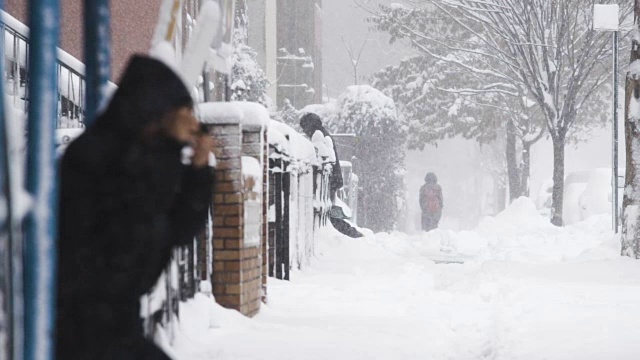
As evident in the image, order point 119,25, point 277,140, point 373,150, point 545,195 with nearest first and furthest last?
point 277,140 → point 119,25 → point 373,150 → point 545,195

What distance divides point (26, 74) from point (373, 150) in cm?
2114

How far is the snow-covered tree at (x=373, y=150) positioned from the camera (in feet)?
105

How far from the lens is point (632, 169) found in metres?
15.0

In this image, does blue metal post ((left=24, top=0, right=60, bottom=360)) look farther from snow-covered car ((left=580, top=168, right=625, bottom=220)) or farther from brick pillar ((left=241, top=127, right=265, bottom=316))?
snow-covered car ((left=580, top=168, right=625, bottom=220))

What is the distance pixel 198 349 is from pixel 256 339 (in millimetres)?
602

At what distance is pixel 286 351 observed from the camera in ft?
20.4

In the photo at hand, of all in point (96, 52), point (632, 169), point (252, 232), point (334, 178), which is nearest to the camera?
point (96, 52)

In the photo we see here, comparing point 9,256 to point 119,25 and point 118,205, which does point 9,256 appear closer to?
point 118,205

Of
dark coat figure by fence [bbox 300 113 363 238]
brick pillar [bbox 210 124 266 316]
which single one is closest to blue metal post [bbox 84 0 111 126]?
brick pillar [bbox 210 124 266 316]

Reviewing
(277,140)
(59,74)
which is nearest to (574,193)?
(59,74)

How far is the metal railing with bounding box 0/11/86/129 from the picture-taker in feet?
34.9

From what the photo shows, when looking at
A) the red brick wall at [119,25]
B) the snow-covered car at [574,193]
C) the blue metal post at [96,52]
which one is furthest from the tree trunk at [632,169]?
the snow-covered car at [574,193]

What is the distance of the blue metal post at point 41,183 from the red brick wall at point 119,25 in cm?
1094

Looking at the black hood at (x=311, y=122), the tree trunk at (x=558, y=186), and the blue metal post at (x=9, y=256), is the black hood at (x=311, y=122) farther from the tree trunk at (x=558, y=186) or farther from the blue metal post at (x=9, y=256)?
the tree trunk at (x=558, y=186)
